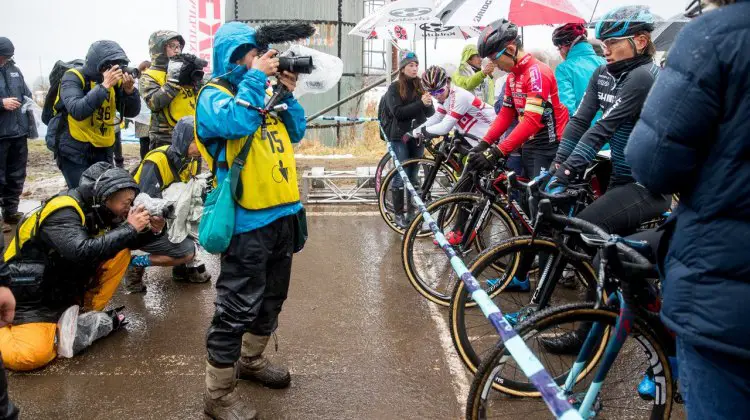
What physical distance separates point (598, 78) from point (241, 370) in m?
3.03

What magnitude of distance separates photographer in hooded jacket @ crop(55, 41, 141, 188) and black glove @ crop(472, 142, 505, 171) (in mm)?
3337

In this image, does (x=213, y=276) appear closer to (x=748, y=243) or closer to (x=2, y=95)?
(x=2, y=95)

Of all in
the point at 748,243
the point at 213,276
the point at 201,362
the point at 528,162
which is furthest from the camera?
the point at 213,276

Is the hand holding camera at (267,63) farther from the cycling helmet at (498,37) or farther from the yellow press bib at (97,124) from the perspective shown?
the yellow press bib at (97,124)

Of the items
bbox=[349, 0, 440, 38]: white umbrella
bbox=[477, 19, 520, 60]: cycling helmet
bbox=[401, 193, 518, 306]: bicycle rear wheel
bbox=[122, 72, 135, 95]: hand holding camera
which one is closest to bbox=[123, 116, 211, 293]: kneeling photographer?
bbox=[122, 72, 135, 95]: hand holding camera

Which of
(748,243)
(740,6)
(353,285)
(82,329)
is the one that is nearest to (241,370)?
(82,329)

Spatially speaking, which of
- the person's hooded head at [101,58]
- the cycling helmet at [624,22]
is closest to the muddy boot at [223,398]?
the cycling helmet at [624,22]

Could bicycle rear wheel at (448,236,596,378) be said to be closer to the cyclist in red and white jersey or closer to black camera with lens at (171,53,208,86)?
the cyclist in red and white jersey

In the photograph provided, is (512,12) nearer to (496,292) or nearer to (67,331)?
(496,292)

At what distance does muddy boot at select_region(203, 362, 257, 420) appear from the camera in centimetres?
299

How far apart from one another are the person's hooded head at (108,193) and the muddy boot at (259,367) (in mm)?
1316

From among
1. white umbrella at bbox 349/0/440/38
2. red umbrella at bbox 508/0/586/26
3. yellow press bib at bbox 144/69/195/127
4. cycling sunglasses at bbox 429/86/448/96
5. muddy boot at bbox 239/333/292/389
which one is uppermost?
white umbrella at bbox 349/0/440/38

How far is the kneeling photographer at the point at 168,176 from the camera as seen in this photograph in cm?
464

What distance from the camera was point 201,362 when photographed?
3.77 m
